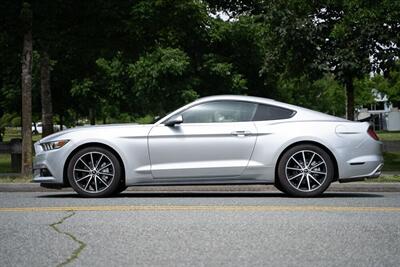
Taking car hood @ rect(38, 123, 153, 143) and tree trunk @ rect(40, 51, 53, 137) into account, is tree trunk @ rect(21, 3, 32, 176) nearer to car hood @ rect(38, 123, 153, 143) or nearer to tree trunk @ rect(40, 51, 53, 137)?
tree trunk @ rect(40, 51, 53, 137)

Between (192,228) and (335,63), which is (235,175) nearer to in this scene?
(192,228)

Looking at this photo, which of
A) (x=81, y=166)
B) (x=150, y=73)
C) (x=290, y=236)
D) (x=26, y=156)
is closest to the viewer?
(x=290, y=236)

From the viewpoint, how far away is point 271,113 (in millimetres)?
9727

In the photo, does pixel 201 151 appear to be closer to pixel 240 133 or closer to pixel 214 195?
pixel 240 133

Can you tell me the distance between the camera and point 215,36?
31844mm

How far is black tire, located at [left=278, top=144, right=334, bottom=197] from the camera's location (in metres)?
9.34

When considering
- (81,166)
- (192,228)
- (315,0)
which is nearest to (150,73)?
(315,0)

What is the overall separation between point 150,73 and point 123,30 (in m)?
16.6

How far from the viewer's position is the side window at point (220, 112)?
962 cm

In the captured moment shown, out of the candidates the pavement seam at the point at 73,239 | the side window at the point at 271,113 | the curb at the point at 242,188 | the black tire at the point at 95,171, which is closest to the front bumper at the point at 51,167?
the black tire at the point at 95,171

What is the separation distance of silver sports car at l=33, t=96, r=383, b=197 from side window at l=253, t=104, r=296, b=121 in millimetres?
122

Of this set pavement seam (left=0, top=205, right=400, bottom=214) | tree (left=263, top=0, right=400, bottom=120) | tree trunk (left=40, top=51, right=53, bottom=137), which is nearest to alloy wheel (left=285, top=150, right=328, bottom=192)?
pavement seam (left=0, top=205, right=400, bottom=214)

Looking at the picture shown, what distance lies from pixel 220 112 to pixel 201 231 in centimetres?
350

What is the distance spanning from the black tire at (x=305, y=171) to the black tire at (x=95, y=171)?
7.49ft
